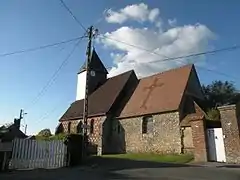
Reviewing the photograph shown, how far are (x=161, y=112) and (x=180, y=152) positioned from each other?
459 centimetres

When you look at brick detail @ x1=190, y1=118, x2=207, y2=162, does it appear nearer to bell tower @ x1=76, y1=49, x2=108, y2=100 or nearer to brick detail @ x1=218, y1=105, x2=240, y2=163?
brick detail @ x1=218, y1=105, x2=240, y2=163

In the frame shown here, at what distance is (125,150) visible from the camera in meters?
32.4

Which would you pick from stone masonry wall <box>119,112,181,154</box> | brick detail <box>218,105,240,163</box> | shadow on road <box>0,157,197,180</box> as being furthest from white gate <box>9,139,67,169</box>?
stone masonry wall <box>119,112,181,154</box>

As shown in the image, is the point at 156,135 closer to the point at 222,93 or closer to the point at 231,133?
the point at 231,133

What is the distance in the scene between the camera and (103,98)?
38.1 meters

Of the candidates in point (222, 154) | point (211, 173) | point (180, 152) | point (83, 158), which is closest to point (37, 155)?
point (83, 158)

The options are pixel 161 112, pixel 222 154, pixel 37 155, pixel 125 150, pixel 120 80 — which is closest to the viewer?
pixel 37 155

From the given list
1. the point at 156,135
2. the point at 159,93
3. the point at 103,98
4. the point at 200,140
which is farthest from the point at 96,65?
the point at 200,140

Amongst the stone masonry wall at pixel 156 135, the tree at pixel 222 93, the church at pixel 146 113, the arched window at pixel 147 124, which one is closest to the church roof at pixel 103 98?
the church at pixel 146 113

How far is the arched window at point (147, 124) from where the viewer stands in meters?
30.3

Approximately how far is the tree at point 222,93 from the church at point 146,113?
9463 millimetres

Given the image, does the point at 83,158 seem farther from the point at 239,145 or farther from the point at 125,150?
the point at 125,150

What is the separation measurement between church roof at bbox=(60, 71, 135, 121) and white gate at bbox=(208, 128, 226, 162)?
54.5 ft

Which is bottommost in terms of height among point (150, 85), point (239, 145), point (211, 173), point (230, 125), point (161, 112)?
point (211, 173)
